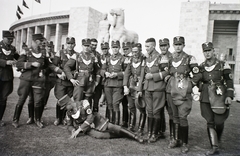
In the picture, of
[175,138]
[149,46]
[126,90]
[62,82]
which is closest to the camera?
[175,138]

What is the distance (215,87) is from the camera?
4.06 m

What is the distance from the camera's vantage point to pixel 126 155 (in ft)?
12.1

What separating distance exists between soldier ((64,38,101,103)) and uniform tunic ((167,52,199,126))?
2.17 metres

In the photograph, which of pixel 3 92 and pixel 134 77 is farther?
pixel 134 77

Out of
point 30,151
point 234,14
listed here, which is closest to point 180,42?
point 30,151

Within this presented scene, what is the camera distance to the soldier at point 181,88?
160 inches

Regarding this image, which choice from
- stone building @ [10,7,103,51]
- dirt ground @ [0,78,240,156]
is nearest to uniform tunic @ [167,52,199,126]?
dirt ground @ [0,78,240,156]

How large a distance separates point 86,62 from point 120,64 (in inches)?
35.8

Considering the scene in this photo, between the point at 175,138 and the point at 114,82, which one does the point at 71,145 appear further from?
the point at 175,138

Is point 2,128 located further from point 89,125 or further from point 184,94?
point 184,94

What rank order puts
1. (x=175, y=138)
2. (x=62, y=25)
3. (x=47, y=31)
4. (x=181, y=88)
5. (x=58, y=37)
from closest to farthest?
(x=181, y=88)
(x=175, y=138)
(x=58, y=37)
(x=62, y=25)
(x=47, y=31)

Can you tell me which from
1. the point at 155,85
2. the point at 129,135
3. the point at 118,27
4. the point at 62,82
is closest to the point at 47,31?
the point at 118,27

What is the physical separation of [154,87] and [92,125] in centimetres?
164

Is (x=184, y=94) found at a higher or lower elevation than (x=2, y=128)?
higher
